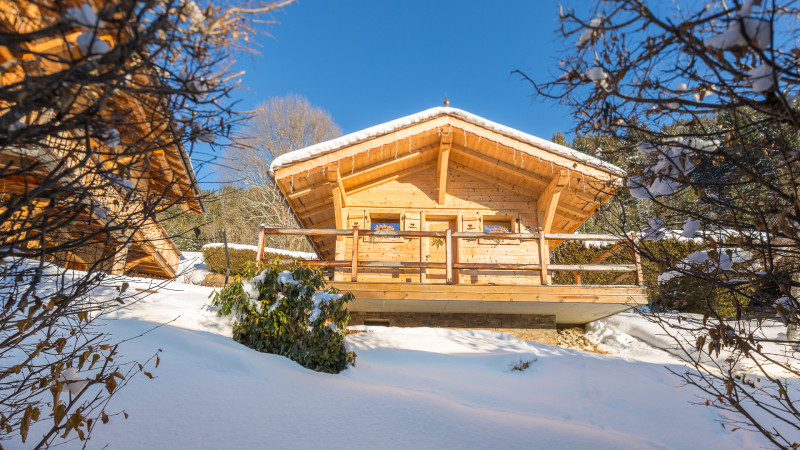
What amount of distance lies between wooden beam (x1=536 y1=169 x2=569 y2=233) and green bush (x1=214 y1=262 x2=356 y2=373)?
5.56 m

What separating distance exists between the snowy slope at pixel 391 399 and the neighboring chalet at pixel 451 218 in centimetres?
117

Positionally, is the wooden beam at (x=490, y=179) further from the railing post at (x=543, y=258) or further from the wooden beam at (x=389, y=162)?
the railing post at (x=543, y=258)

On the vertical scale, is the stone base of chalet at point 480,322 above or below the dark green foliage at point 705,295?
below

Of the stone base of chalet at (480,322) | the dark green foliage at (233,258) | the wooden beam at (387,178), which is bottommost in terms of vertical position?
the stone base of chalet at (480,322)

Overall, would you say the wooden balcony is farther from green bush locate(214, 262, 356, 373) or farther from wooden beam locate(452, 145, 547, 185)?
wooden beam locate(452, 145, 547, 185)

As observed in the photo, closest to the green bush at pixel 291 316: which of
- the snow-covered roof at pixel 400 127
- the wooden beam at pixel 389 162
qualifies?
the snow-covered roof at pixel 400 127

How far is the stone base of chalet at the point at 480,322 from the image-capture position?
10.2 m

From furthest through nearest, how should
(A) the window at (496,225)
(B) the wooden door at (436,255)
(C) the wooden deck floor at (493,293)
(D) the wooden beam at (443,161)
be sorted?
(A) the window at (496,225) < (B) the wooden door at (436,255) < (D) the wooden beam at (443,161) < (C) the wooden deck floor at (493,293)

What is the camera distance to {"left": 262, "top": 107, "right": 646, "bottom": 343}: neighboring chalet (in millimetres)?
8875

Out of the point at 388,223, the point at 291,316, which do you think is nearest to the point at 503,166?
the point at 388,223

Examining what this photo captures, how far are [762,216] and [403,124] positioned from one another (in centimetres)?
828

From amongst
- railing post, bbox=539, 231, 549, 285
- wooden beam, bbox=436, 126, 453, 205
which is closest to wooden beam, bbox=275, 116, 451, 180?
wooden beam, bbox=436, 126, 453, 205

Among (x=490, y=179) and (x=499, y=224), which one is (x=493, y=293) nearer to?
(x=499, y=224)

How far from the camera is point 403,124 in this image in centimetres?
991
